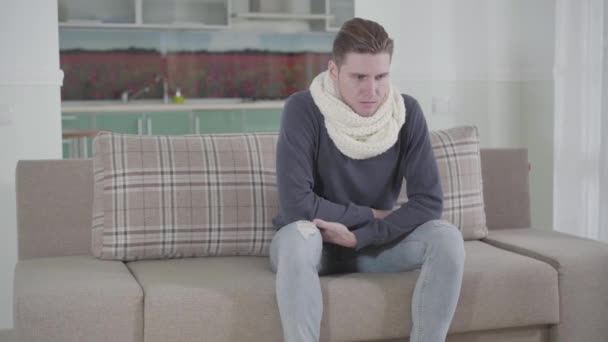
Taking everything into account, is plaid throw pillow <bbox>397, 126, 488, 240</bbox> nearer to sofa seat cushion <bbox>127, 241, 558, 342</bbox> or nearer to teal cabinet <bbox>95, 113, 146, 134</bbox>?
sofa seat cushion <bbox>127, 241, 558, 342</bbox>

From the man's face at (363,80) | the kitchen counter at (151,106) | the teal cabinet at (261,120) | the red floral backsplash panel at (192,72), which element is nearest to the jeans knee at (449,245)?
the man's face at (363,80)

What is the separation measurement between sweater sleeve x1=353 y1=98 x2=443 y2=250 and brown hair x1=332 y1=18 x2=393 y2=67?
0.85 ft

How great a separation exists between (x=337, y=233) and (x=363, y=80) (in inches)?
16.7

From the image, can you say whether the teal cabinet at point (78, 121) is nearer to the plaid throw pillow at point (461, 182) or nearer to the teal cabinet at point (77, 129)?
the teal cabinet at point (77, 129)

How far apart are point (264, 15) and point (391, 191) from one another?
5.12 meters

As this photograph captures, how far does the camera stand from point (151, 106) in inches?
259

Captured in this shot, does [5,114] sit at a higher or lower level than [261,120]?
higher

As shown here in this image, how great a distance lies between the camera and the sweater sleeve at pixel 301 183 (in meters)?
2.31

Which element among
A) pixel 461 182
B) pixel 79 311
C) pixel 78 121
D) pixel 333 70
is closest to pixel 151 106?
pixel 78 121

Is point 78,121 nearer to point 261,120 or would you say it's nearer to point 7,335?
point 261,120

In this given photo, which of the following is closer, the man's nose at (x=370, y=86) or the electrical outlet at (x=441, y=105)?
the man's nose at (x=370, y=86)

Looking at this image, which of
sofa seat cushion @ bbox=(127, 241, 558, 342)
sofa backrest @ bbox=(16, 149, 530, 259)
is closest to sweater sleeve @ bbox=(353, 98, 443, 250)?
sofa seat cushion @ bbox=(127, 241, 558, 342)

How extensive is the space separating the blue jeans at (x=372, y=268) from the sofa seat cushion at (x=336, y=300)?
6 centimetres

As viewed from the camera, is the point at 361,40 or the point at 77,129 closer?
the point at 361,40
